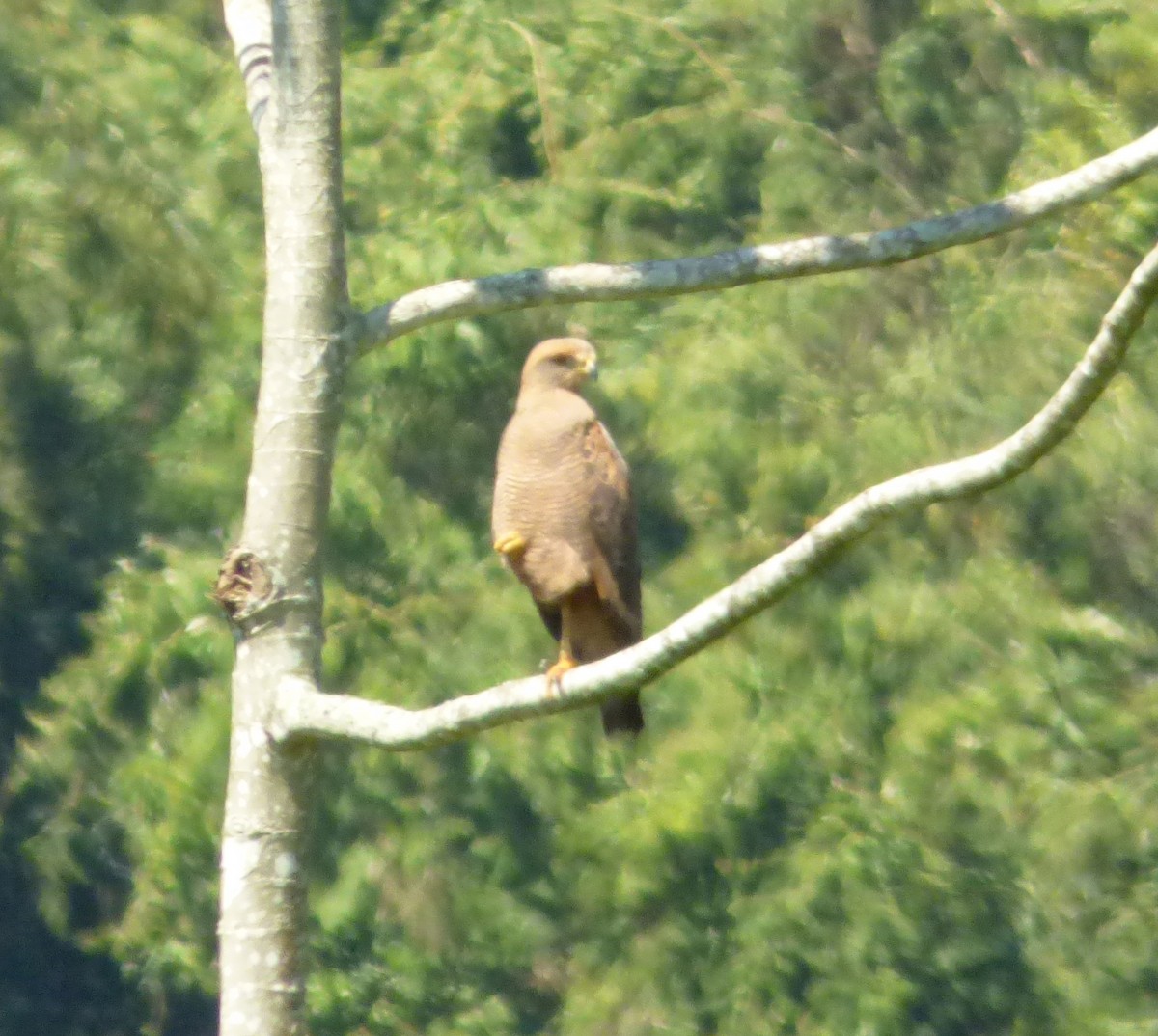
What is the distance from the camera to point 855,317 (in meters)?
8.14

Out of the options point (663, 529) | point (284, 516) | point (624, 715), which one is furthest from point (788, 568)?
point (663, 529)

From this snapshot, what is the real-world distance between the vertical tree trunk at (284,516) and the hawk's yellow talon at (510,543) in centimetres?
91

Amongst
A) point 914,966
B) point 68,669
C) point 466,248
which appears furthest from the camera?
point 68,669

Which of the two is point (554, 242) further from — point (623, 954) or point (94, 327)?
point (623, 954)

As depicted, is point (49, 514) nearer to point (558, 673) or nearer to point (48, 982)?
point (48, 982)

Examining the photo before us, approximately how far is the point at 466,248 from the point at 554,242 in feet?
1.17

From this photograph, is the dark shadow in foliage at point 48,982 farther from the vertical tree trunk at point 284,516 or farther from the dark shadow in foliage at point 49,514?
the vertical tree trunk at point 284,516

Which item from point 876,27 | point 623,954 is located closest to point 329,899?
point 623,954

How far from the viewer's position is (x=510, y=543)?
16.0ft

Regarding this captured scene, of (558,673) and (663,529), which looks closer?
(558,673)

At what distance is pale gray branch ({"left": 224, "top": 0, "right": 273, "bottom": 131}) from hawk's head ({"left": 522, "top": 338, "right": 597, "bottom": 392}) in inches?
50.0

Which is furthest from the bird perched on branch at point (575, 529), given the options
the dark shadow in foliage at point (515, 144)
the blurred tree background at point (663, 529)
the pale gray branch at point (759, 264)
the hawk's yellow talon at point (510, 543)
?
the dark shadow in foliage at point (515, 144)

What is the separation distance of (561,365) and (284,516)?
1.60 meters

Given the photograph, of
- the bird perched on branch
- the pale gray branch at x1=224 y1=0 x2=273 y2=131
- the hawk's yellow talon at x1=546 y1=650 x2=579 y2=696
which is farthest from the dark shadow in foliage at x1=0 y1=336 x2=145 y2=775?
the hawk's yellow talon at x1=546 y1=650 x2=579 y2=696
